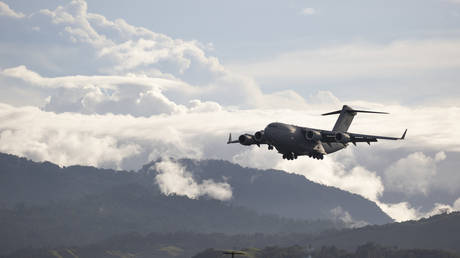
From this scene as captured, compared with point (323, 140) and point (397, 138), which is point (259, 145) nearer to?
point (323, 140)

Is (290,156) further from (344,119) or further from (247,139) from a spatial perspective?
(344,119)

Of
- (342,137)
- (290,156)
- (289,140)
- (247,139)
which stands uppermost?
(247,139)

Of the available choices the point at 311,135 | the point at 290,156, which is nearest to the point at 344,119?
the point at 311,135

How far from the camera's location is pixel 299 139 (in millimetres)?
89938

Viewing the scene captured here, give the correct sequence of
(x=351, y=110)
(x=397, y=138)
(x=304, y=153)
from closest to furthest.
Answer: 1. (x=397, y=138)
2. (x=304, y=153)
3. (x=351, y=110)

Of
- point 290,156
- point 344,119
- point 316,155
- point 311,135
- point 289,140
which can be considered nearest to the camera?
point 289,140

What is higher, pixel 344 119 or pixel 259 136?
pixel 344 119

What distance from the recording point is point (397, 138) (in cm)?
8650

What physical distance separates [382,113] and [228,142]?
24.8 meters

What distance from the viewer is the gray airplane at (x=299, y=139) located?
88500mm

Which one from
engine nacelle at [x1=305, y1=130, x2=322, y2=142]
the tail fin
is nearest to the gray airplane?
engine nacelle at [x1=305, y1=130, x2=322, y2=142]

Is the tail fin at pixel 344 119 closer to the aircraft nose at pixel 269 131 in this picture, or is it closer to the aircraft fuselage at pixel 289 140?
the aircraft fuselage at pixel 289 140

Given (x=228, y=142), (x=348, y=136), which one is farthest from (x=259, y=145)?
(x=348, y=136)

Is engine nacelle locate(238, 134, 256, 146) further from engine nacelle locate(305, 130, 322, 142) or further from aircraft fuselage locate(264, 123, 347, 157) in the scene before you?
engine nacelle locate(305, 130, 322, 142)
